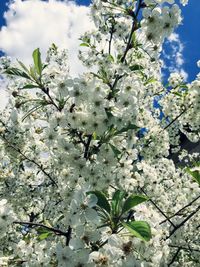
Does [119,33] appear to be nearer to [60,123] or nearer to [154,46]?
[154,46]

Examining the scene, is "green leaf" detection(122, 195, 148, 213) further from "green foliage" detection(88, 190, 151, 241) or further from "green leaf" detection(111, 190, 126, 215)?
"green leaf" detection(111, 190, 126, 215)

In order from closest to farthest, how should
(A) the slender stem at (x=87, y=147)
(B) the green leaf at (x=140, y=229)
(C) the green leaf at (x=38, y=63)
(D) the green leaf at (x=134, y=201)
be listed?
(B) the green leaf at (x=140, y=229), (D) the green leaf at (x=134, y=201), (C) the green leaf at (x=38, y=63), (A) the slender stem at (x=87, y=147)

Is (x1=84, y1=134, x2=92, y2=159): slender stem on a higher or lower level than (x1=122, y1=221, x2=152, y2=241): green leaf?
higher

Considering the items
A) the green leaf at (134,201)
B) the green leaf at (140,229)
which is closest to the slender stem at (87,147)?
the green leaf at (134,201)

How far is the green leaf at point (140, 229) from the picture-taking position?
104 inches

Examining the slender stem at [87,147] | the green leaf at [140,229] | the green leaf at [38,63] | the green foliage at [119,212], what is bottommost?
the green leaf at [140,229]

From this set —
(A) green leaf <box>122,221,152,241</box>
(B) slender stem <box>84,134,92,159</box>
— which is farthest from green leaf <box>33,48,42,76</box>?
(A) green leaf <box>122,221,152,241</box>

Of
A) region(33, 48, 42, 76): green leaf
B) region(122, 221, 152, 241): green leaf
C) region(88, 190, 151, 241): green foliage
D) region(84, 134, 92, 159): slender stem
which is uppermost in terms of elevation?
region(33, 48, 42, 76): green leaf

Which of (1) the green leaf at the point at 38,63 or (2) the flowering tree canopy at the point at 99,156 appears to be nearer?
(2) the flowering tree canopy at the point at 99,156

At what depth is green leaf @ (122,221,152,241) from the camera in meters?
2.64

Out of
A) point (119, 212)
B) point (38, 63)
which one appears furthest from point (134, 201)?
point (38, 63)

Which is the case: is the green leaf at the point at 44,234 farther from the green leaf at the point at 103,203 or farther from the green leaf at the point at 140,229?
the green leaf at the point at 140,229

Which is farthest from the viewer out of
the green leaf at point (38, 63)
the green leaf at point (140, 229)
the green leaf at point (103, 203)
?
the green leaf at point (38, 63)

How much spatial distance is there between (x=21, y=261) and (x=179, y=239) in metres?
3.61
